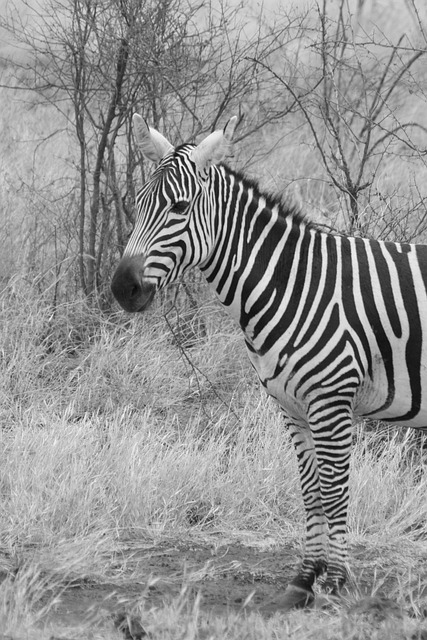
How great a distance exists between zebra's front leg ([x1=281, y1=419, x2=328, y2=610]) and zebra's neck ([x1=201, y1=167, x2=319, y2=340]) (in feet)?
1.88

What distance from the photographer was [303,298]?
4469 millimetres

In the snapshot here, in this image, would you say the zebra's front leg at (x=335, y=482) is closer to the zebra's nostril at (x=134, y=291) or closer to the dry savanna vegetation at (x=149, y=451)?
the dry savanna vegetation at (x=149, y=451)

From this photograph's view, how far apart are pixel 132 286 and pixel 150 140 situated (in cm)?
83

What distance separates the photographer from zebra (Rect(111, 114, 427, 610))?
4297 mm

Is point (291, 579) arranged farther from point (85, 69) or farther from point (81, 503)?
point (85, 69)

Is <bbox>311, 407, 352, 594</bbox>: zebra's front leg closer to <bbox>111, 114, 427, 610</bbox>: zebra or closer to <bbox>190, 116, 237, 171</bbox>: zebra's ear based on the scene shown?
<bbox>111, 114, 427, 610</bbox>: zebra

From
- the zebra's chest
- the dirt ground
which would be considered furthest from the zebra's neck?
the dirt ground

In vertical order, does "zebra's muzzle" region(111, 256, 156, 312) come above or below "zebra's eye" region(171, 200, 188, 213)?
below

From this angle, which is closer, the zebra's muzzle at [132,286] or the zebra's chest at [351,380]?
Answer: the zebra's muzzle at [132,286]

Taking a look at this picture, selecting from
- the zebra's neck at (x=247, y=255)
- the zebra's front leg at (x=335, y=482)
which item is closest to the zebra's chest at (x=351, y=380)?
the zebra's front leg at (x=335, y=482)

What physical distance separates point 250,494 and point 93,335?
7.68ft

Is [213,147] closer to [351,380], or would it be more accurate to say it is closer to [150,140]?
[150,140]

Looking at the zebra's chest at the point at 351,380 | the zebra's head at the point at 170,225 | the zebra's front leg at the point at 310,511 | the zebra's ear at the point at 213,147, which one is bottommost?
the zebra's front leg at the point at 310,511

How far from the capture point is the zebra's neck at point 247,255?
177 inches
